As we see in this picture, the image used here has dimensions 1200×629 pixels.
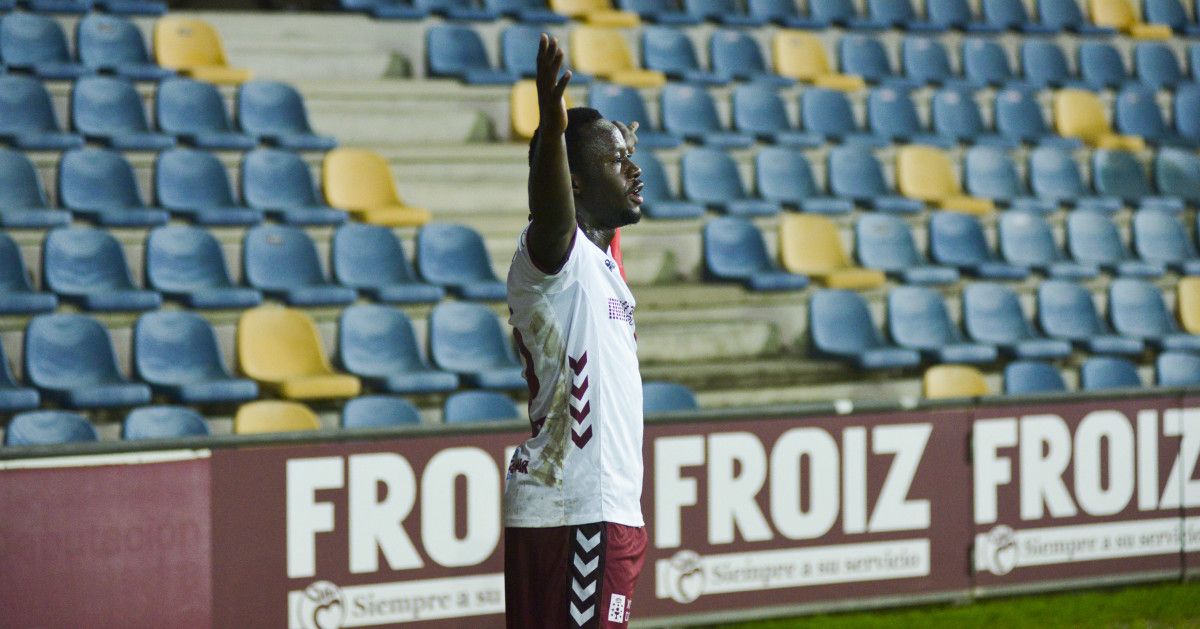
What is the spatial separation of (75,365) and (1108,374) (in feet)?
19.5

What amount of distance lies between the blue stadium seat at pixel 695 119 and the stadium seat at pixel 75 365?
14.8 feet

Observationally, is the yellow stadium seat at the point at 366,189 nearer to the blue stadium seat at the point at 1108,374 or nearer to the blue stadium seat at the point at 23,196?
the blue stadium seat at the point at 23,196

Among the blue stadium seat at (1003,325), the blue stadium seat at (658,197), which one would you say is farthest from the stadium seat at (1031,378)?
the blue stadium seat at (658,197)

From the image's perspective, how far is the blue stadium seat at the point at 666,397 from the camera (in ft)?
23.3

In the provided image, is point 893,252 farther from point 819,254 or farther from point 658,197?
point 658,197

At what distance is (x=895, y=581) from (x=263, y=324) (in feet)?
11.1

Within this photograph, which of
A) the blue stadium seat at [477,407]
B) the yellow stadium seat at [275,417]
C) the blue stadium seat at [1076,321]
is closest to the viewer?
the yellow stadium seat at [275,417]

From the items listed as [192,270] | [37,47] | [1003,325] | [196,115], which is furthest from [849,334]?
[37,47]

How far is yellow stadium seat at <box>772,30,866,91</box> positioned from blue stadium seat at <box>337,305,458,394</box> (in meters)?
4.86

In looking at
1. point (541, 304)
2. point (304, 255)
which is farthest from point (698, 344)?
point (541, 304)

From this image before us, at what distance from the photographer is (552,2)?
37.0 feet

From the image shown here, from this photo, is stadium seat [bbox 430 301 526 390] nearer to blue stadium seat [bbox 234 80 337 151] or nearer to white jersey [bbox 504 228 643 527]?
blue stadium seat [bbox 234 80 337 151]

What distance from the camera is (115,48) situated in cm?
925

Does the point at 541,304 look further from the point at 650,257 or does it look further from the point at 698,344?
the point at 650,257
